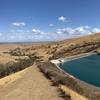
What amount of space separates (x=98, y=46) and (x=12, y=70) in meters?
61.1

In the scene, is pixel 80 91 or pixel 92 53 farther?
pixel 92 53

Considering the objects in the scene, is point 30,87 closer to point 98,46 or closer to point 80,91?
point 80,91

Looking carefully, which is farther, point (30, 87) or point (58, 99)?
point (30, 87)

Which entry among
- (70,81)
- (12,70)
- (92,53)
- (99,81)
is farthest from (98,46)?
(70,81)

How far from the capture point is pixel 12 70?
92562 millimetres

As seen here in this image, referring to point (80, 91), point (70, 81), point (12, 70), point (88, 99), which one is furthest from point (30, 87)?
point (12, 70)

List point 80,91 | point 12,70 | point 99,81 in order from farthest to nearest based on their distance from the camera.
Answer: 1. point 12,70
2. point 99,81
3. point 80,91

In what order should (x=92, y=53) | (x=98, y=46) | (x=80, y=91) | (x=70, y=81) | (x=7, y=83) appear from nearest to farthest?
(x=80, y=91) → (x=70, y=81) → (x=7, y=83) → (x=92, y=53) → (x=98, y=46)

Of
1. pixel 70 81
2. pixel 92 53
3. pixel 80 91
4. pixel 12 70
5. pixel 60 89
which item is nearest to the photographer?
pixel 80 91

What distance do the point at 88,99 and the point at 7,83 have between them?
30.3 m

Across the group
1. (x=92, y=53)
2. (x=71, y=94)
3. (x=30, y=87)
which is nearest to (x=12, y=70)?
(x=30, y=87)

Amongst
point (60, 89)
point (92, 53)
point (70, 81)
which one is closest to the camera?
point (60, 89)

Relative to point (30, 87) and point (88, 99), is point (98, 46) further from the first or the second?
point (88, 99)

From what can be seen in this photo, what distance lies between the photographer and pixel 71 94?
38.2 m
